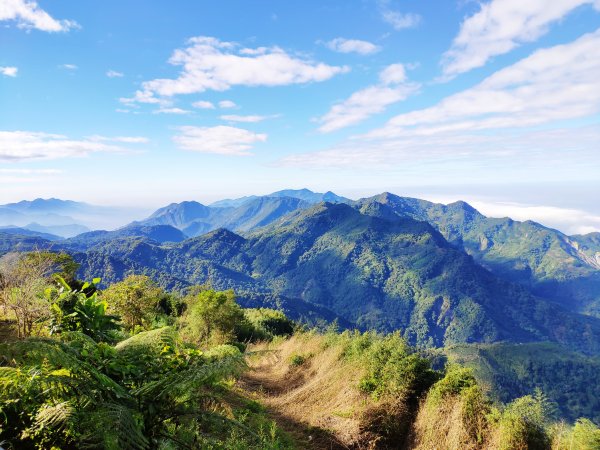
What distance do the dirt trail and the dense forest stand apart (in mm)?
44

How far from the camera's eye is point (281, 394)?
10148 millimetres

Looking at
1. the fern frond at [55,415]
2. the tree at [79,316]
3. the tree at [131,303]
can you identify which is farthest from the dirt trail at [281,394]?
the tree at [131,303]

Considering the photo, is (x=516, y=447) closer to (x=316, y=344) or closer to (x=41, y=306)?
(x=316, y=344)

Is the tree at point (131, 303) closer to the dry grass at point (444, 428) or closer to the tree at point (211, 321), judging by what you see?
the tree at point (211, 321)

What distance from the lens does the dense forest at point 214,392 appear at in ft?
8.98

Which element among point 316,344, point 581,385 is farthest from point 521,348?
point 316,344

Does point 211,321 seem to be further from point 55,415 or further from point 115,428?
point 115,428

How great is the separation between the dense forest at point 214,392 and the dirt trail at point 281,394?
0.04 meters

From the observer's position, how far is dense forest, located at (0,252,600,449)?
2736mm

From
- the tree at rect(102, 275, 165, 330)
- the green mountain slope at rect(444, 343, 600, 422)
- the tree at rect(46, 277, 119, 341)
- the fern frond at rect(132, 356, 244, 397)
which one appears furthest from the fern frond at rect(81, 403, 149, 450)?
the green mountain slope at rect(444, 343, 600, 422)

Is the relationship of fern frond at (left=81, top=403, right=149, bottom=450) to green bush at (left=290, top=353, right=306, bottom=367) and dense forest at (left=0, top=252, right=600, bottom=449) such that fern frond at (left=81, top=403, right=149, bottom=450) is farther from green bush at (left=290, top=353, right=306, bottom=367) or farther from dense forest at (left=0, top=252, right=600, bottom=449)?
green bush at (left=290, top=353, right=306, bottom=367)

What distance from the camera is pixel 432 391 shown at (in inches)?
→ 302

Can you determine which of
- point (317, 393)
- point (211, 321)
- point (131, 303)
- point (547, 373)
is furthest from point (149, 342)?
point (547, 373)

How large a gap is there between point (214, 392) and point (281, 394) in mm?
3250
